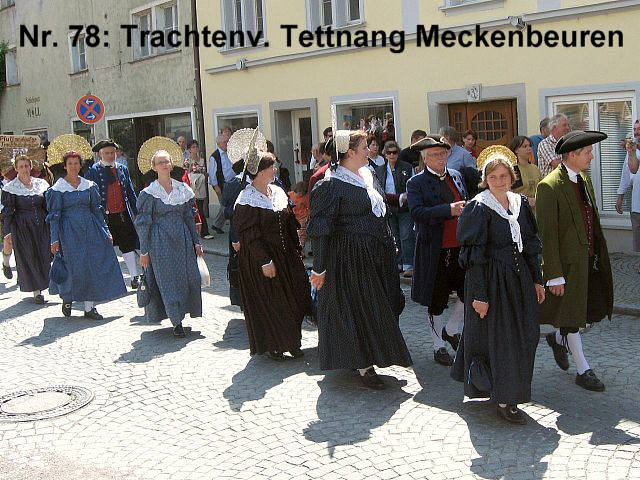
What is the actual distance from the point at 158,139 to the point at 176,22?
12.5 metres

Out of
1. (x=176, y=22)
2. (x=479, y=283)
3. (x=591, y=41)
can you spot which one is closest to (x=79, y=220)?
(x=479, y=283)

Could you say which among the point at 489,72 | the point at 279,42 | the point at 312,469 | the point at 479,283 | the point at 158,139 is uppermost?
the point at 279,42

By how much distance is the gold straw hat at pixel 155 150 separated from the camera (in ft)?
29.9

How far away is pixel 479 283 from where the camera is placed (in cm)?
561

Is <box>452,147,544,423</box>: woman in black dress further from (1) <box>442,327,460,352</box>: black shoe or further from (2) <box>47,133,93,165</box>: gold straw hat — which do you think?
(2) <box>47,133,93,165</box>: gold straw hat

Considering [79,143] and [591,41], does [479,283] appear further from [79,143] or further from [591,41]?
[591,41]

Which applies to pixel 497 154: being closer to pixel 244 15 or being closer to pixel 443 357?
pixel 443 357

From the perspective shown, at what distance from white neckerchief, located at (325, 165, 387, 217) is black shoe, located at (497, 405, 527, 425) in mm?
1721

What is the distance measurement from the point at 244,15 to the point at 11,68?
625 inches

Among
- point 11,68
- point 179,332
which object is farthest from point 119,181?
point 11,68

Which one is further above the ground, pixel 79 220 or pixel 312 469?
pixel 79 220

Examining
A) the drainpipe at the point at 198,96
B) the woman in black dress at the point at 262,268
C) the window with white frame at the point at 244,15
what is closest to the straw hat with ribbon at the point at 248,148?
the woman in black dress at the point at 262,268

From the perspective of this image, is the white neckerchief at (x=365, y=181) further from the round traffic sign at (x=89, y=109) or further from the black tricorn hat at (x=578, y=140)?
the round traffic sign at (x=89, y=109)

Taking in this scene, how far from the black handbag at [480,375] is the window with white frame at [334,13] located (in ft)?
34.9
